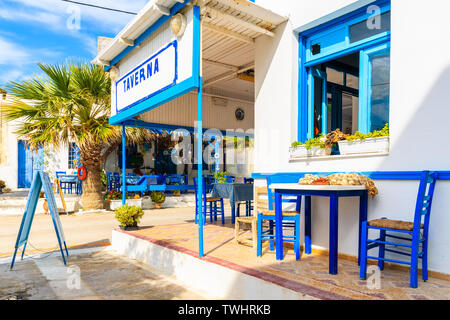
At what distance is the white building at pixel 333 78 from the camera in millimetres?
3145

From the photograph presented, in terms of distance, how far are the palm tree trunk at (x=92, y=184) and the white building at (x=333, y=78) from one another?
4516mm

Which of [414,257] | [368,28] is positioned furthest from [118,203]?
[414,257]

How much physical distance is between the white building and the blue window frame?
1 centimetres

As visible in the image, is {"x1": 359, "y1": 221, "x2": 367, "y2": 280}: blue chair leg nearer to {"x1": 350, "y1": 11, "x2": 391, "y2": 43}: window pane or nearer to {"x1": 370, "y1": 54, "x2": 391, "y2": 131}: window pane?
{"x1": 370, "y1": 54, "x2": 391, "y2": 131}: window pane

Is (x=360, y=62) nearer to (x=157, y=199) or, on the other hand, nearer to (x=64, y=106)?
(x=64, y=106)

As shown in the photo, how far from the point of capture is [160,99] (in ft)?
15.4

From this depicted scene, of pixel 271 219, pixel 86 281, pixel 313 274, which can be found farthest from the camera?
pixel 86 281

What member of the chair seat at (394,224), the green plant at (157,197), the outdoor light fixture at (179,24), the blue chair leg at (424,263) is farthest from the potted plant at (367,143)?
the green plant at (157,197)

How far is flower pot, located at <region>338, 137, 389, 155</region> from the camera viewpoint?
3.50 m

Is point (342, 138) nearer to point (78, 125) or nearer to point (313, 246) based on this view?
point (313, 246)

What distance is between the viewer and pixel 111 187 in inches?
483

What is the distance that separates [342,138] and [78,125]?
8.13 meters

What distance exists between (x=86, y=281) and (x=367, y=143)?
3.61 m
